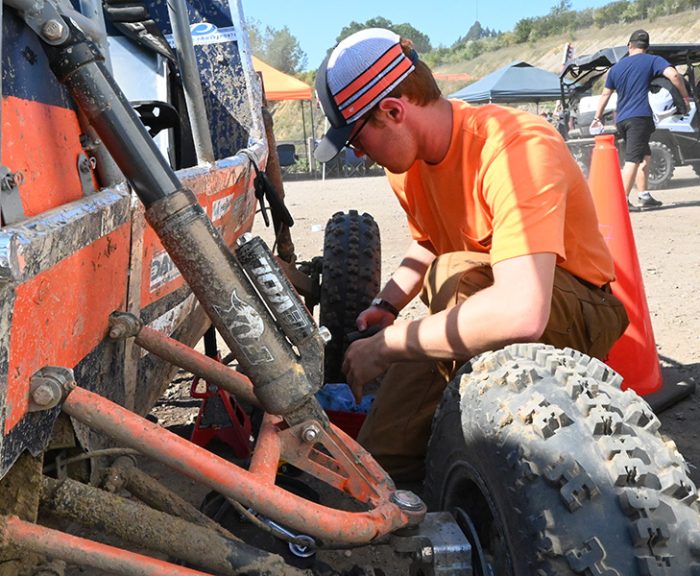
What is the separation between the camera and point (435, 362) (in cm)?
247

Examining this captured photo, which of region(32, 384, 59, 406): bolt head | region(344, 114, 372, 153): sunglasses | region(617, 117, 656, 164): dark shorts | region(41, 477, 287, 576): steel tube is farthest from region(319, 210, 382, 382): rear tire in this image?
region(617, 117, 656, 164): dark shorts

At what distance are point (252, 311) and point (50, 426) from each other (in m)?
0.44

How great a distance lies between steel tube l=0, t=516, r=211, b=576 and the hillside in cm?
4129

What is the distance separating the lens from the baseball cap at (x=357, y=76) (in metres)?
2.32

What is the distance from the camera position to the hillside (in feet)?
155

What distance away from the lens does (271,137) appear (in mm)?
5402

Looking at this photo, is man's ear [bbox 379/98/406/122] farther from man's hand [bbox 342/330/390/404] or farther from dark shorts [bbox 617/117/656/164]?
dark shorts [bbox 617/117/656/164]

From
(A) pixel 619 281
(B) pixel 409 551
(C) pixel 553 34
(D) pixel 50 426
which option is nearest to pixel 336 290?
(A) pixel 619 281

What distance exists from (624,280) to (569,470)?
2396mm

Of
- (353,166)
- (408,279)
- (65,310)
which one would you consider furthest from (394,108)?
(353,166)

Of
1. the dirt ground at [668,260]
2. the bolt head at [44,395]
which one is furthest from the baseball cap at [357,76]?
the dirt ground at [668,260]

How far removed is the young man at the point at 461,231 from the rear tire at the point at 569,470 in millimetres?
206

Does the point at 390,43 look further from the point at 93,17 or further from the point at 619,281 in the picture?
the point at 619,281

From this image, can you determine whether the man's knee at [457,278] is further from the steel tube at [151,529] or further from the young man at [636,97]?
the young man at [636,97]
